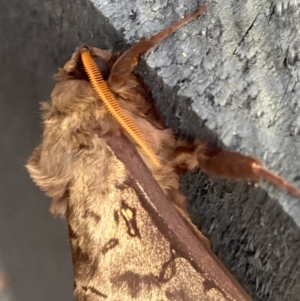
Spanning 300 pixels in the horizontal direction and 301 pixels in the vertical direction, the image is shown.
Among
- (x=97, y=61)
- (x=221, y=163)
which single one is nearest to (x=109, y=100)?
(x=97, y=61)

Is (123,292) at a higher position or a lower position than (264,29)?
lower

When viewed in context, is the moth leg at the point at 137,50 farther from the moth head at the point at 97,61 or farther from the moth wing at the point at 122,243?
the moth wing at the point at 122,243

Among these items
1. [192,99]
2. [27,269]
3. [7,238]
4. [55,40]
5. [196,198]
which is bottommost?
[27,269]

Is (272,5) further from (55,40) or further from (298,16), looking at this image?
(55,40)

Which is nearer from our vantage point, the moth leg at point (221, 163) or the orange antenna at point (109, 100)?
the moth leg at point (221, 163)

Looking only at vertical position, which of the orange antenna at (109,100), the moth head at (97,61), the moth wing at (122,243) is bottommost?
the moth wing at (122,243)

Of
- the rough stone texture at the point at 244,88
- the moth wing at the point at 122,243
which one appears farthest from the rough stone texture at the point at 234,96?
the moth wing at the point at 122,243

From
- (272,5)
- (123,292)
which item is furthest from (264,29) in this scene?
(123,292)
